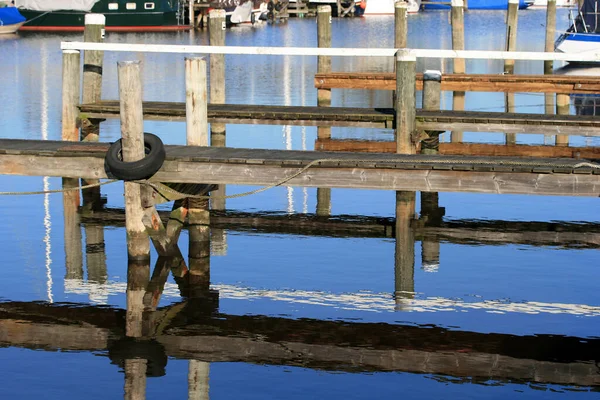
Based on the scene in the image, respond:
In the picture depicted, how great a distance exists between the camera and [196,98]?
1273 centimetres

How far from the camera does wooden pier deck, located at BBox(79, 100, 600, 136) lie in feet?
52.2

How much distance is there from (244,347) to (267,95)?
19764 millimetres

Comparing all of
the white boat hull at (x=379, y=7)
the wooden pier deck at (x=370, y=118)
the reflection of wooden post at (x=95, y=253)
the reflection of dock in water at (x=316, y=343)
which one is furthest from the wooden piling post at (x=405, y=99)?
the white boat hull at (x=379, y=7)

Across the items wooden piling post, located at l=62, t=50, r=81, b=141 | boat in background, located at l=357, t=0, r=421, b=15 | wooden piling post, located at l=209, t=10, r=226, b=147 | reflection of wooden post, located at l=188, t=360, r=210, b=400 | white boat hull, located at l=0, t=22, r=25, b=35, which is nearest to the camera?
reflection of wooden post, located at l=188, t=360, r=210, b=400

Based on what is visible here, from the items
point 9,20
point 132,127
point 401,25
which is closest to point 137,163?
point 132,127

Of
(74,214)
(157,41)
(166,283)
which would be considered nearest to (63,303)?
(166,283)

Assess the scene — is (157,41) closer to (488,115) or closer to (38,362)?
(488,115)

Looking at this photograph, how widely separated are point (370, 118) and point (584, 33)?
2174cm

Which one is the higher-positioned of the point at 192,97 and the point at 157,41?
the point at 157,41

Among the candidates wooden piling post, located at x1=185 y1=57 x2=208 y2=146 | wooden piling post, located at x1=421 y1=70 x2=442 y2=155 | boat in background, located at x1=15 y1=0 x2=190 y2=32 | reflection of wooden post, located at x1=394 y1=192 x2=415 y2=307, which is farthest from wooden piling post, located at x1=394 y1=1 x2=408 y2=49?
boat in background, located at x1=15 y1=0 x2=190 y2=32

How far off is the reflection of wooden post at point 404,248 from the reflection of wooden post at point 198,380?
2.36 metres

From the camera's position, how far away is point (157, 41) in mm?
54906

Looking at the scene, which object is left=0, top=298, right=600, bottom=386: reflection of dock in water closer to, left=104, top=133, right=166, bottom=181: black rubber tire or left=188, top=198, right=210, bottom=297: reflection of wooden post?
left=104, top=133, right=166, bottom=181: black rubber tire

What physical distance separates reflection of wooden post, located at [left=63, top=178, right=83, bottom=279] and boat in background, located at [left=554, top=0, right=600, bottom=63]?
2263 centimetres
